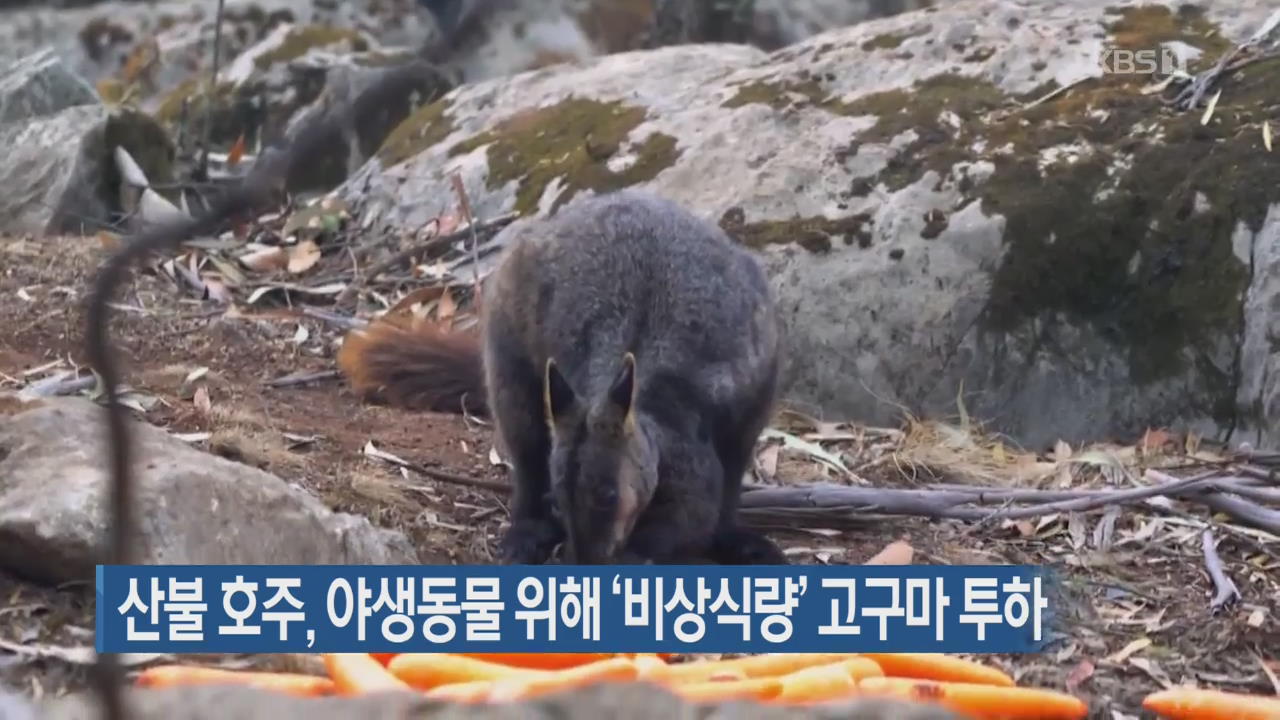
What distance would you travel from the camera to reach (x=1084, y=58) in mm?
8148

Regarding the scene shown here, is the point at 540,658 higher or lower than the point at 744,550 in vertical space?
higher

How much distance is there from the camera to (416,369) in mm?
6762

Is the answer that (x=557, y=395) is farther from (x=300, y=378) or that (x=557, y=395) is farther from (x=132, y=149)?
(x=132, y=149)

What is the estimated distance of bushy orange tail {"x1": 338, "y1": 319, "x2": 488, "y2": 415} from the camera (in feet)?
22.1

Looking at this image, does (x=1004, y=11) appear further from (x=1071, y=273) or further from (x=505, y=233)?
(x=505, y=233)

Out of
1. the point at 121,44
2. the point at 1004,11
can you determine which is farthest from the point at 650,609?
the point at 121,44

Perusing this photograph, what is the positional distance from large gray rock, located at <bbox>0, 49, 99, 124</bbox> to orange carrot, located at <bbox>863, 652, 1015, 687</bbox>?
7.54m

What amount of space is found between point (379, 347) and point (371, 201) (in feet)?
9.87

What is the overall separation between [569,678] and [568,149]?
5.39m

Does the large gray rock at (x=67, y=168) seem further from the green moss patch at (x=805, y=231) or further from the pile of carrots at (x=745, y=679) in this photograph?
the pile of carrots at (x=745, y=679)

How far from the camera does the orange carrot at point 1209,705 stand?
426 cm

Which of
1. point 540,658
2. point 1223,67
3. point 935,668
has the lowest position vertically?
point 935,668

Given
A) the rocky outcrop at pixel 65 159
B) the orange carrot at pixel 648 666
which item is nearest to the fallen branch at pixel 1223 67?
the orange carrot at pixel 648 666

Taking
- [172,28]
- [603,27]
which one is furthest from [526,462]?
[172,28]
